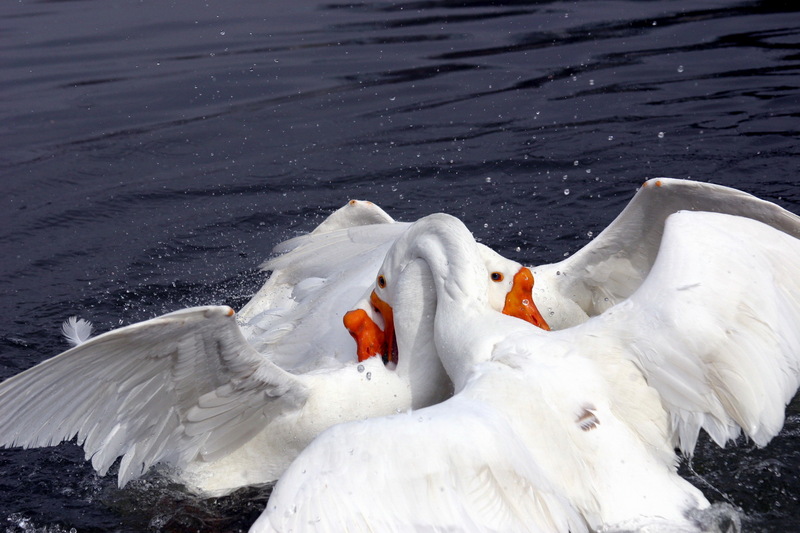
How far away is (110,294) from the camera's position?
25.6 feet

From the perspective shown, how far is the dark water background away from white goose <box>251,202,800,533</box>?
0.76 m

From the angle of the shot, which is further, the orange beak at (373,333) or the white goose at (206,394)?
the orange beak at (373,333)

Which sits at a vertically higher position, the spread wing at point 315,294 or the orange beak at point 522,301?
the orange beak at point 522,301

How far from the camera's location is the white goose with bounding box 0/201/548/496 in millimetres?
4418

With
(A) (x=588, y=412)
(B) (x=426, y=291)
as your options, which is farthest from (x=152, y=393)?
(A) (x=588, y=412)

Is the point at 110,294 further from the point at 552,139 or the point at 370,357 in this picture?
the point at 552,139

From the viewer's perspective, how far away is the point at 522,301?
5.30 meters

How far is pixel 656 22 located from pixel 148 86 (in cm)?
705

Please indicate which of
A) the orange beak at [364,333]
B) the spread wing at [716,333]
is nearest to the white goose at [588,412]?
the spread wing at [716,333]

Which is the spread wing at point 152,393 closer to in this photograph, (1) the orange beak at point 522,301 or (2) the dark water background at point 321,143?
(2) the dark water background at point 321,143

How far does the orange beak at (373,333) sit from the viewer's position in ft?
17.4

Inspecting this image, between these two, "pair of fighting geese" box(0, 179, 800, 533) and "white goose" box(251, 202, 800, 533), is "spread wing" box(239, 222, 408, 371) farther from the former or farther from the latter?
"white goose" box(251, 202, 800, 533)

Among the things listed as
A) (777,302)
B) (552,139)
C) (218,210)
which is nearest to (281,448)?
(777,302)

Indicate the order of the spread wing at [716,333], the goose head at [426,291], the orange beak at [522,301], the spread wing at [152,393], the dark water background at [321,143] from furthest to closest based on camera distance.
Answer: the dark water background at [321,143], the orange beak at [522,301], the goose head at [426,291], the spread wing at [152,393], the spread wing at [716,333]
